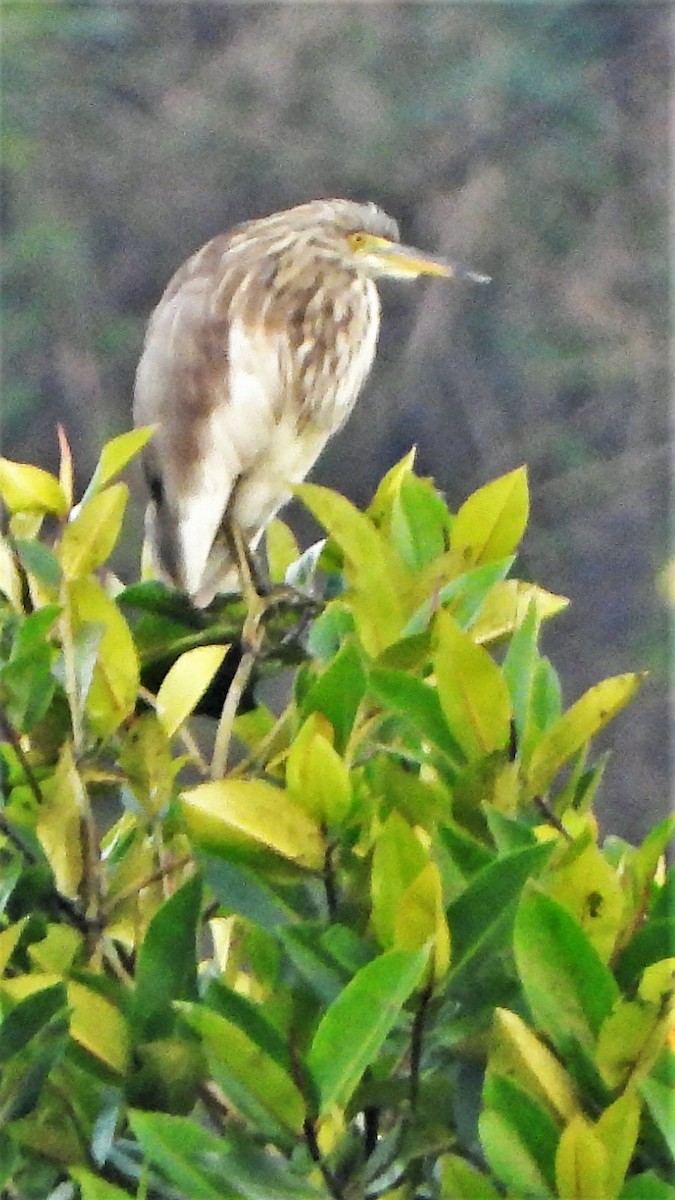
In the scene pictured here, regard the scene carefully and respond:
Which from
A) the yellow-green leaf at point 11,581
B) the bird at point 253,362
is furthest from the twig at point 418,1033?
the bird at point 253,362

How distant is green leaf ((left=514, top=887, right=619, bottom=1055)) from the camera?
0.89 feet

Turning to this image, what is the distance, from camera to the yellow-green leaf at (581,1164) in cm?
26

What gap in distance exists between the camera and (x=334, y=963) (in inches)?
11.4

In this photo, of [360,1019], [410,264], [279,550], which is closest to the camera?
[360,1019]

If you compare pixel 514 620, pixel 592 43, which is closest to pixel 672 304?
pixel 592 43

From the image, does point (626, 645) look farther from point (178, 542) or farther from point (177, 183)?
point (177, 183)

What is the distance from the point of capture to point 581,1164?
10.3 inches

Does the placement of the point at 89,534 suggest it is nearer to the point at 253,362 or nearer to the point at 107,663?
the point at 107,663

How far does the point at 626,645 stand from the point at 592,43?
430 mm

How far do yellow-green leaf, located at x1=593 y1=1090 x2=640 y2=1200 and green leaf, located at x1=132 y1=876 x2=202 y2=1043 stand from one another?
105 mm

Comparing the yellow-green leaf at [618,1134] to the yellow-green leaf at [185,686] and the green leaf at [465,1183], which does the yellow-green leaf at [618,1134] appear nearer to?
the green leaf at [465,1183]

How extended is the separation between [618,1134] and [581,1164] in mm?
11

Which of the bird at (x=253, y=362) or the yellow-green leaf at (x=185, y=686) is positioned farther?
the bird at (x=253, y=362)

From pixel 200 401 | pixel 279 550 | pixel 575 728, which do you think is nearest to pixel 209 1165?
pixel 575 728
